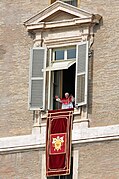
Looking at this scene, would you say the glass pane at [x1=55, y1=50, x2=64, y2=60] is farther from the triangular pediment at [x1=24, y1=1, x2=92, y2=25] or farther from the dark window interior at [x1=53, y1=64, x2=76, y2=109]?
the triangular pediment at [x1=24, y1=1, x2=92, y2=25]

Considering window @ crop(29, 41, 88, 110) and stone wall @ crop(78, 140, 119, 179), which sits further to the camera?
window @ crop(29, 41, 88, 110)

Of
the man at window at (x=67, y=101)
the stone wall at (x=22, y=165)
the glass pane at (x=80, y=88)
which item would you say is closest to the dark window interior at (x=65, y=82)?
the man at window at (x=67, y=101)

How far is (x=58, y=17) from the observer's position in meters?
53.8

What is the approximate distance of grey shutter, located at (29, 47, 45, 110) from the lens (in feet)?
175

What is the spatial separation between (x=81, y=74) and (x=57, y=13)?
7.42 ft

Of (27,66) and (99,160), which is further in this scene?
(27,66)

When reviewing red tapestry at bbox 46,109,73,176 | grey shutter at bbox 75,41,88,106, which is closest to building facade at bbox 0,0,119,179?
grey shutter at bbox 75,41,88,106

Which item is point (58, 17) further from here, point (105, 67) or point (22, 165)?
point (22, 165)

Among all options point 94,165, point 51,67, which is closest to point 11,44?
point 51,67

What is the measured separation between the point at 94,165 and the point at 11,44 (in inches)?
214

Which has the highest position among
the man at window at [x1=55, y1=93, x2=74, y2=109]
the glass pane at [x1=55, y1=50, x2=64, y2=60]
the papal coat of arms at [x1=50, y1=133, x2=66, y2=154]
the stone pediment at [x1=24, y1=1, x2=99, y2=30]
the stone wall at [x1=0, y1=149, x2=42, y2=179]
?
the stone pediment at [x1=24, y1=1, x2=99, y2=30]

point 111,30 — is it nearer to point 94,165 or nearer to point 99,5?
point 99,5

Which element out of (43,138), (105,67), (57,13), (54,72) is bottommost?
(43,138)

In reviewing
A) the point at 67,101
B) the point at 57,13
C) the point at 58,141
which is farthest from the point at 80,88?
the point at 57,13
